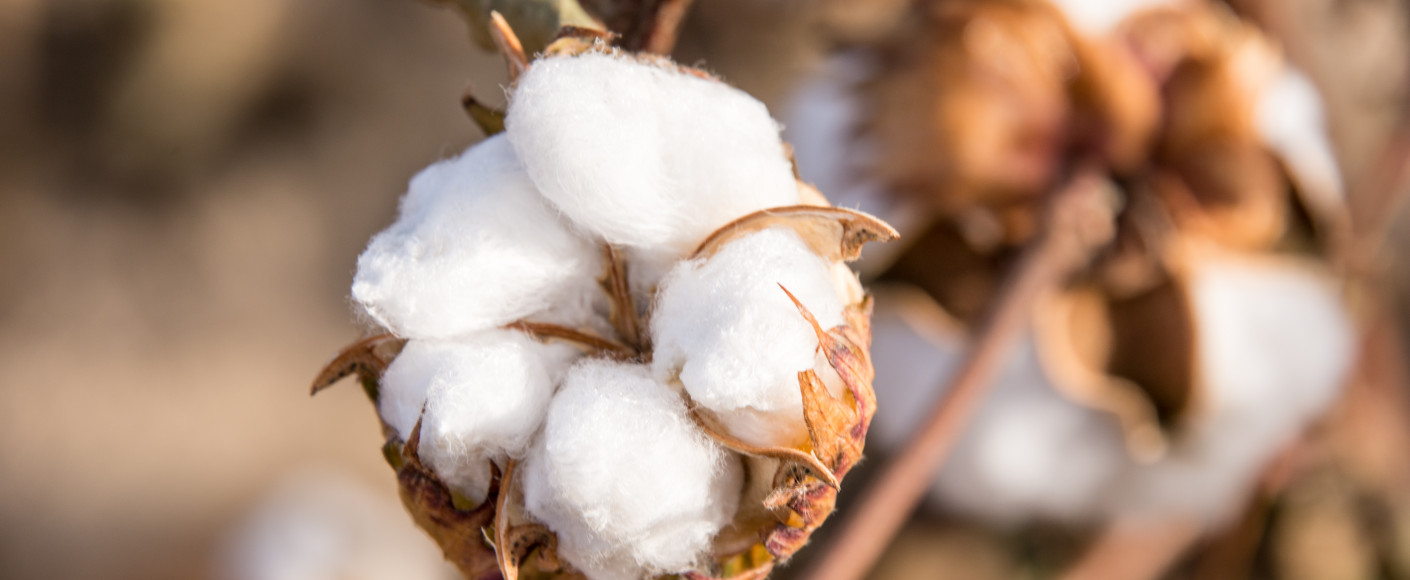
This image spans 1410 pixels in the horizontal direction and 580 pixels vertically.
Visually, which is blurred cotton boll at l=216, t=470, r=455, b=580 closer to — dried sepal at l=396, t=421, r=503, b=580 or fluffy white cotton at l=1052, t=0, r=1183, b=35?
dried sepal at l=396, t=421, r=503, b=580

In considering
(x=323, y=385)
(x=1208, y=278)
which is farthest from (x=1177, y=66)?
(x=323, y=385)

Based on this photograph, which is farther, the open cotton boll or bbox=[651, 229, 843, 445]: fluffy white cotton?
the open cotton boll

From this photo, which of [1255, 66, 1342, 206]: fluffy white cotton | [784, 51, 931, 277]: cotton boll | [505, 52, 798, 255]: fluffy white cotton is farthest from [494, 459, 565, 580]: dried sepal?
[1255, 66, 1342, 206]: fluffy white cotton

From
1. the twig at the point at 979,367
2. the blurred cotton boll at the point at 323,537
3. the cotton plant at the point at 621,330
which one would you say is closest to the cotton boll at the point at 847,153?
the twig at the point at 979,367

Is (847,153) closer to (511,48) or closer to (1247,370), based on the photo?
(1247,370)


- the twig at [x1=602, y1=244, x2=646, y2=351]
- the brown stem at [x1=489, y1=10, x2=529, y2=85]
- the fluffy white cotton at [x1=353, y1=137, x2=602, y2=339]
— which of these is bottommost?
the twig at [x1=602, y1=244, x2=646, y2=351]

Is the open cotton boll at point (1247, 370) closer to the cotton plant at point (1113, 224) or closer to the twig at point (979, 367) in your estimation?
the cotton plant at point (1113, 224)

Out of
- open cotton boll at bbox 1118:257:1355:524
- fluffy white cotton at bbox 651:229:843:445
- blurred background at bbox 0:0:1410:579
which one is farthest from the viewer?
blurred background at bbox 0:0:1410:579

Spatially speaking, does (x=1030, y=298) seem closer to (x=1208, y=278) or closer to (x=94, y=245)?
(x=1208, y=278)
